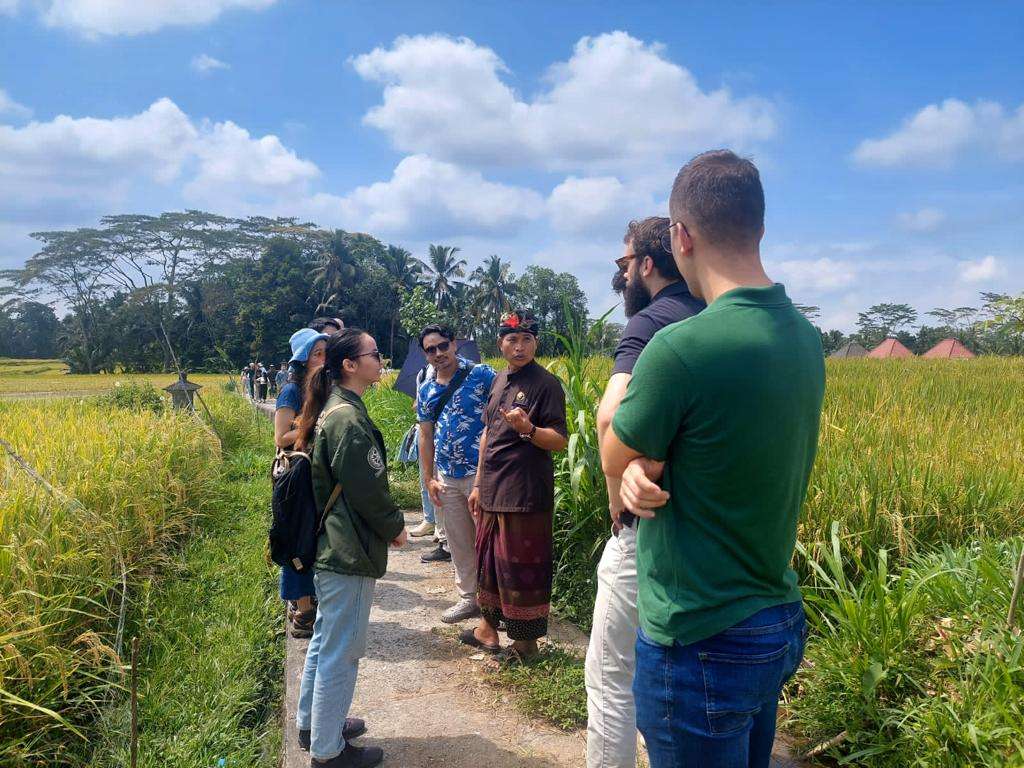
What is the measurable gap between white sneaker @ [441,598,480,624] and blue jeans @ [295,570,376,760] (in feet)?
4.41

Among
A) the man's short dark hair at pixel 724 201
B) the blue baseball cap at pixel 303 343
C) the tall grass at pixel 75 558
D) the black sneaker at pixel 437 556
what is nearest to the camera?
the man's short dark hair at pixel 724 201

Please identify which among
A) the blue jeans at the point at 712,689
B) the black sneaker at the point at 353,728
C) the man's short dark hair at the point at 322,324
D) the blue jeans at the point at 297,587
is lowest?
the black sneaker at the point at 353,728

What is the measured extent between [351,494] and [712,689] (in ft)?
5.02

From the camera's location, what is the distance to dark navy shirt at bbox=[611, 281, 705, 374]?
5.79 ft

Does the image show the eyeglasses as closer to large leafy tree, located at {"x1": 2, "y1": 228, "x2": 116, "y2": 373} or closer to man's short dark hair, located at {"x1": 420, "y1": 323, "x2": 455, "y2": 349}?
man's short dark hair, located at {"x1": 420, "y1": 323, "x2": 455, "y2": 349}

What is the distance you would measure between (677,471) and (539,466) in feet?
6.26

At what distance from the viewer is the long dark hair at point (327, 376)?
257 centimetres

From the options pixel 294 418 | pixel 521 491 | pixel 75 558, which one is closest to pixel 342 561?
pixel 521 491

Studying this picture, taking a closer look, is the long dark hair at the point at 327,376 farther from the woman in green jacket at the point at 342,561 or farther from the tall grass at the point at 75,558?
the tall grass at the point at 75,558

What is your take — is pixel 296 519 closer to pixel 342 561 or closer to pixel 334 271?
pixel 342 561

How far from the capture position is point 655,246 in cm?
189

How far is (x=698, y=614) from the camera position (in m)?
1.19

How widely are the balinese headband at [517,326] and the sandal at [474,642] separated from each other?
1638mm

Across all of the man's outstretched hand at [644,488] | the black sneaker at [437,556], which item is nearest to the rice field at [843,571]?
the black sneaker at [437,556]
